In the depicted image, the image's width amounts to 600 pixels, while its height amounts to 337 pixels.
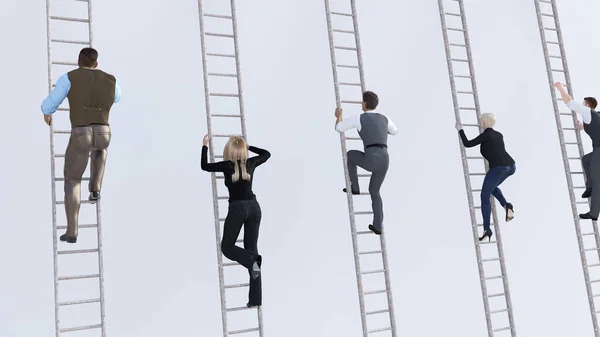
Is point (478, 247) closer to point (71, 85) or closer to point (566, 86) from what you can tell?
point (566, 86)

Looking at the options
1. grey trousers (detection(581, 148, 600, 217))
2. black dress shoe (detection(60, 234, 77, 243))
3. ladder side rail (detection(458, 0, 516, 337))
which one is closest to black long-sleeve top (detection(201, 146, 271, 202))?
black dress shoe (detection(60, 234, 77, 243))

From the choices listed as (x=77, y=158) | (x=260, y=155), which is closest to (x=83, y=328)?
(x=77, y=158)

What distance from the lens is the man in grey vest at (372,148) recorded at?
246 inches

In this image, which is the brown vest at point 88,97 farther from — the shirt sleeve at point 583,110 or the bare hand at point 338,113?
the shirt sleeve at point 583,110

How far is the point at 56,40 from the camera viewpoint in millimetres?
5645

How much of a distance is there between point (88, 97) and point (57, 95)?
9.0 inches

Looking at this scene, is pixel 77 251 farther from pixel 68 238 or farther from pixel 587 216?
pixel 587 216

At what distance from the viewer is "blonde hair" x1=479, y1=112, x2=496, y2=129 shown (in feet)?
22.7

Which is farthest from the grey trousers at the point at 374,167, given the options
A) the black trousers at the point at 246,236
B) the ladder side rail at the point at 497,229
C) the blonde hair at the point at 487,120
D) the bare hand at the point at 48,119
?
the bare hand at the point at 48,119

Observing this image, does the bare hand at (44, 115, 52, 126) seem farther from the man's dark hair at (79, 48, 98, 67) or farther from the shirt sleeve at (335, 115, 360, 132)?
the shirt sleeve at (335, 115, 360, 132)

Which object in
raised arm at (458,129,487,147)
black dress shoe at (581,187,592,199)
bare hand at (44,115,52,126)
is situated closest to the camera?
bare hand at (44,115,52,126)

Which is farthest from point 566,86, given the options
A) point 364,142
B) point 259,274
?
point 259,274

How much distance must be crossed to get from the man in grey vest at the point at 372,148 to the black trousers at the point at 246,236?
1.12m

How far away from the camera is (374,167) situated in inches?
246
